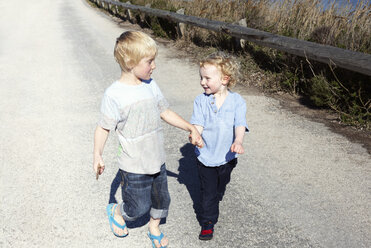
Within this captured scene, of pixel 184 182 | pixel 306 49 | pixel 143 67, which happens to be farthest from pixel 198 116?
pixel 306 49

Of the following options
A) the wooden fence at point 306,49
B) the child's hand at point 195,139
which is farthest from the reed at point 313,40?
the child's hand at point 195,139

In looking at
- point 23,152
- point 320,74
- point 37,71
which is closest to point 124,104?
point 23,152

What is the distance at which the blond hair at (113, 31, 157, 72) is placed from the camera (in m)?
2.03

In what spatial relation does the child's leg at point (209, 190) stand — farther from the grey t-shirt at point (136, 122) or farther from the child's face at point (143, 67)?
the child's face at point (143, 67)

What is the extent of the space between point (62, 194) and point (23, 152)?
1192 millimetres

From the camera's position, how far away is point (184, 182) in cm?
341

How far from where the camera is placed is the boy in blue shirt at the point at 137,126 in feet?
6.82

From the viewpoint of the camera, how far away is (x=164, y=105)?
2.33m

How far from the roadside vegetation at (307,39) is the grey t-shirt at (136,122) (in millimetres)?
3155

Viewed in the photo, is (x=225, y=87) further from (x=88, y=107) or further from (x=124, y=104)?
(x=88, y=107)

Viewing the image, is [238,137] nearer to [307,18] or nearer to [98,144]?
[98,144]

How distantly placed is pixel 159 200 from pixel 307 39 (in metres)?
4.58

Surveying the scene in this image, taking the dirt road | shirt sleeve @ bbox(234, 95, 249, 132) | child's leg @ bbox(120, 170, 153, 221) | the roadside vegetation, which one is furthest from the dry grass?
child's leg @ bbox(120, 170, 153, 221)

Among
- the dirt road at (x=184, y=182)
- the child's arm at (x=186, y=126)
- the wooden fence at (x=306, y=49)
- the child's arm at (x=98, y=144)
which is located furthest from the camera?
the wooden fence at (x=306, y=49)
